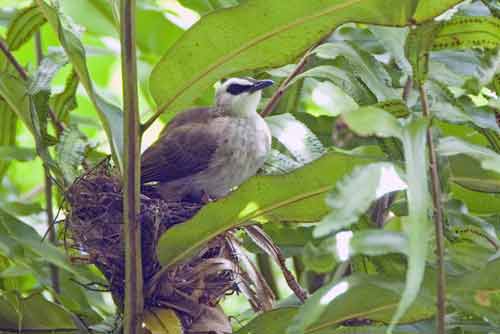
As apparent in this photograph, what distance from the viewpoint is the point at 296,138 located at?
93.2 inches

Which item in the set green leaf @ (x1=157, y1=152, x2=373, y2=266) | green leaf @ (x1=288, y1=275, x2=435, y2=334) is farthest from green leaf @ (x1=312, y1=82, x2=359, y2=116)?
green leaf @ (x1=288, y1=275, x2=435, y2=334)

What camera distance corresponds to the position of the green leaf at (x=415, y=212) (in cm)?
133

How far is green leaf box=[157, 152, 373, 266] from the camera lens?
6.10ft

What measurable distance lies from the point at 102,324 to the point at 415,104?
948 mm

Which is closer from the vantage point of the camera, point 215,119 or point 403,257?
point 403,257

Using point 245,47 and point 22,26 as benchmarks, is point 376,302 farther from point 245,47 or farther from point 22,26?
point 22,26

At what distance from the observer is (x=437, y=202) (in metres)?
1.63

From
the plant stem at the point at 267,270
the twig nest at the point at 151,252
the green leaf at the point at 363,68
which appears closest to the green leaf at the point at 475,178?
the green leaf at the point at 363,68

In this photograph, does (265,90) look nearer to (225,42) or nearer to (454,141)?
(225,42)

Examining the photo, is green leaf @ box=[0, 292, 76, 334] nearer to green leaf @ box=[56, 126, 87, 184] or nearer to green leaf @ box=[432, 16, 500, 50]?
green leaf @ box=[56, 126, 87, 184]

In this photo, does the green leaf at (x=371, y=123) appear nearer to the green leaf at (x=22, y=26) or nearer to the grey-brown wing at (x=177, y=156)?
the green leaf at (x=22, y=26)


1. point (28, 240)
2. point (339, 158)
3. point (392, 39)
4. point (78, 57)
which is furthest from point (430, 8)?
point (28, 240)

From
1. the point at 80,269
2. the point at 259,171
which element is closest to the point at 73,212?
the point at 80,269

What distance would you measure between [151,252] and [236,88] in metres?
0.87
